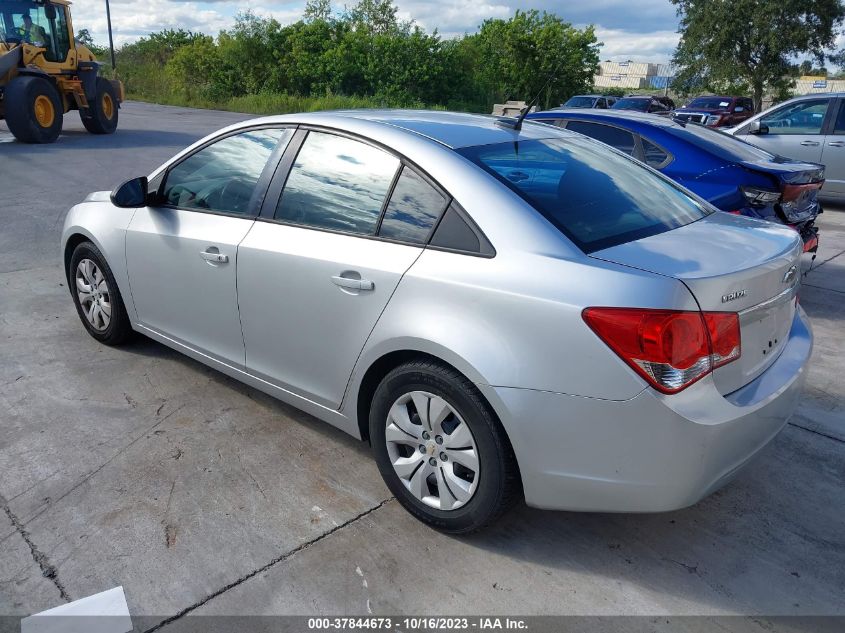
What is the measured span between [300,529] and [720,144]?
16.5 ft

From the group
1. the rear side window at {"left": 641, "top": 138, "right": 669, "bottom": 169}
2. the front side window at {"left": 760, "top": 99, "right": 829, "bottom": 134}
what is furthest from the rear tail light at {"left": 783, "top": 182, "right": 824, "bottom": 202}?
the front side window at {"left": 760, "top": 99, "right": 829, "bottom": 134}

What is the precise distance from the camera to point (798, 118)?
10.1m

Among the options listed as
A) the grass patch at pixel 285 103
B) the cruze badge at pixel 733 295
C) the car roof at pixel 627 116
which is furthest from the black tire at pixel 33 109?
the cruze badge at pixel 733 295

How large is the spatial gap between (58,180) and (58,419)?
8.37m

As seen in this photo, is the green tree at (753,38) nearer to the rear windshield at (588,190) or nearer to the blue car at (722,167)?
the blue car at (722,167)

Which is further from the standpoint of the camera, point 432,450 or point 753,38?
point 753,38

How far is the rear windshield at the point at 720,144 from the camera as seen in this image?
5.93 m

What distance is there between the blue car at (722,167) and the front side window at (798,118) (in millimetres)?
4270

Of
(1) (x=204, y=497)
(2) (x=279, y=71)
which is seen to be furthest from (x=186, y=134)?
(1) (x=204, y=497)

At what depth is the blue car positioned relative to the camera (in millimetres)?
5598

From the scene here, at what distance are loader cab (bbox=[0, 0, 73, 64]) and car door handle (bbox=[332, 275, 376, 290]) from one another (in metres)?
15.8

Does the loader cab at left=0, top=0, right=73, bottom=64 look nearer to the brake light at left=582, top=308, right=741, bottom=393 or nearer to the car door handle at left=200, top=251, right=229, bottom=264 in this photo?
the car door handle at left=200, top=251, right=229, bottom=264

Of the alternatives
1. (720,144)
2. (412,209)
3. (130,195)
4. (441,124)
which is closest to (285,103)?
(720,144)

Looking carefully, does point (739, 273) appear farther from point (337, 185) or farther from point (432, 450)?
point (337, 185)
